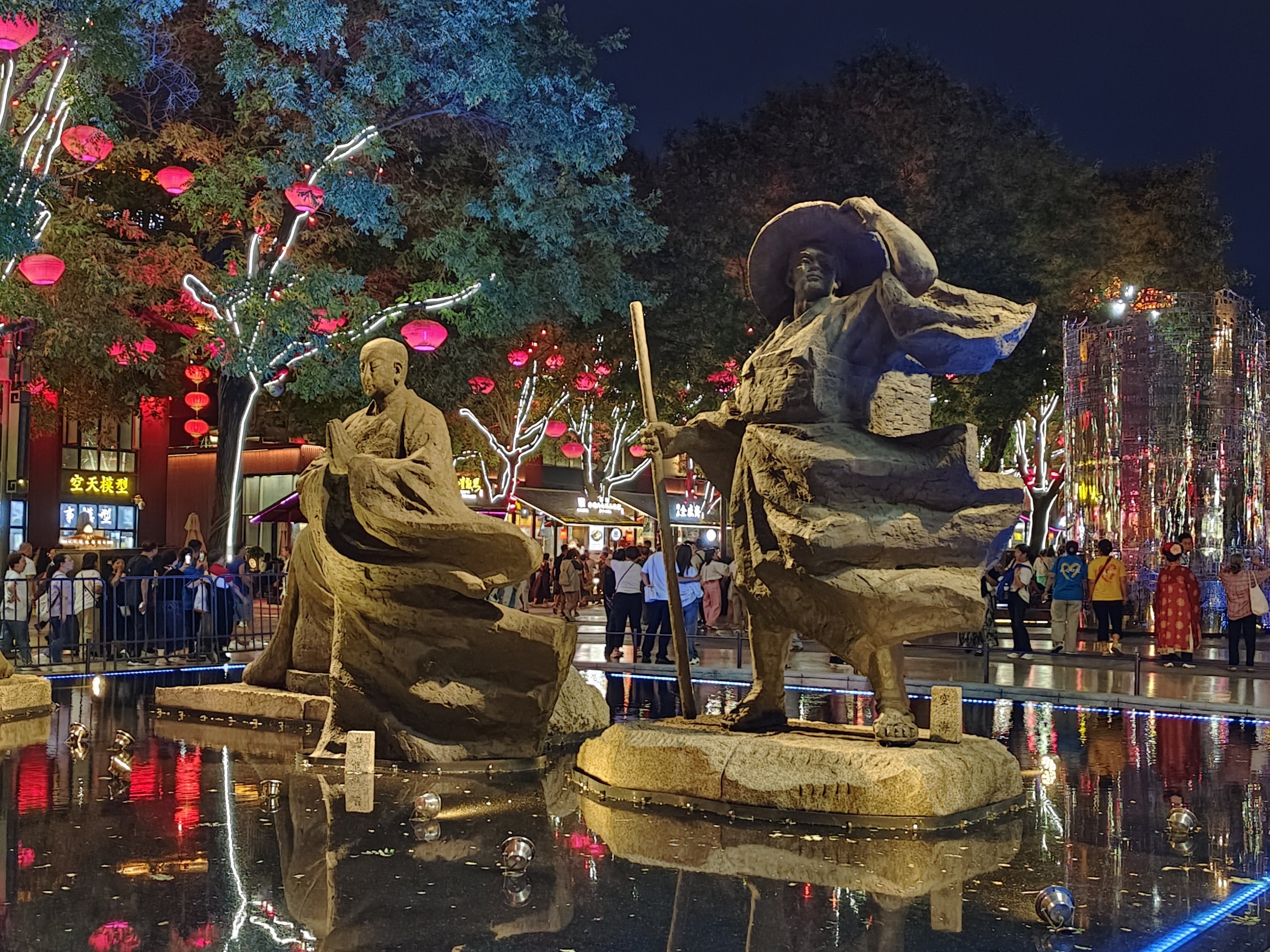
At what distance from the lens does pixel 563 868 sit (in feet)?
17.3

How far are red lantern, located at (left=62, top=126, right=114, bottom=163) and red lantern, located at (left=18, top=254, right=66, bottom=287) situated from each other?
1722 mm

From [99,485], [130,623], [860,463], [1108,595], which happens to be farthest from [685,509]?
[860,463]

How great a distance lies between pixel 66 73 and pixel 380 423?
907 cm

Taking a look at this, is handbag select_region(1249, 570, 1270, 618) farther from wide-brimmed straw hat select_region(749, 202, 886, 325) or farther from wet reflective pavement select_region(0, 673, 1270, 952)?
wide-brimmed straw hat select_region(749, 202, 886, 325)

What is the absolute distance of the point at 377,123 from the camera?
18.3 m

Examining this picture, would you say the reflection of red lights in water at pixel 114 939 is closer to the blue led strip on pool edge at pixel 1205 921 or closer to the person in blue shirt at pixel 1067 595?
the blue led strip on pool edge at pixel 1205 921

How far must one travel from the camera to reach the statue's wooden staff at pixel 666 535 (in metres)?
7.11

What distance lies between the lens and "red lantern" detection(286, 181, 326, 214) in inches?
667

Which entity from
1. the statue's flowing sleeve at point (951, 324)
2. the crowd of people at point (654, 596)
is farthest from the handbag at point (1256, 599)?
the statue's flowing sleeve at point (951, 324)

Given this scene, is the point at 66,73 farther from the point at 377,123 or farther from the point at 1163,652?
the point at 1163,652

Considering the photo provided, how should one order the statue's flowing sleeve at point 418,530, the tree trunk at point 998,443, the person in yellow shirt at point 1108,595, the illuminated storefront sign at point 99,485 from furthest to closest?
the illuminated storefront sign at point 99,485, the tree trunk at point 998,443, the person in yellow shirt at point 1108,595, the statue's flowing sleeve at point 418,530

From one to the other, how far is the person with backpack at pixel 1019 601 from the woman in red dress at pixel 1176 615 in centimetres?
166

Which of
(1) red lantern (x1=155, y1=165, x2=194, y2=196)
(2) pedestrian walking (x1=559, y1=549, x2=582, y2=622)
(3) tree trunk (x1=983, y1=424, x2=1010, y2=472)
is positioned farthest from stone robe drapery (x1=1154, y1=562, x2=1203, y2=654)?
(1) red lantern (x1=155, y1=165, x2=194, y2=196)

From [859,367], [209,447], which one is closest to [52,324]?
[859,367]
